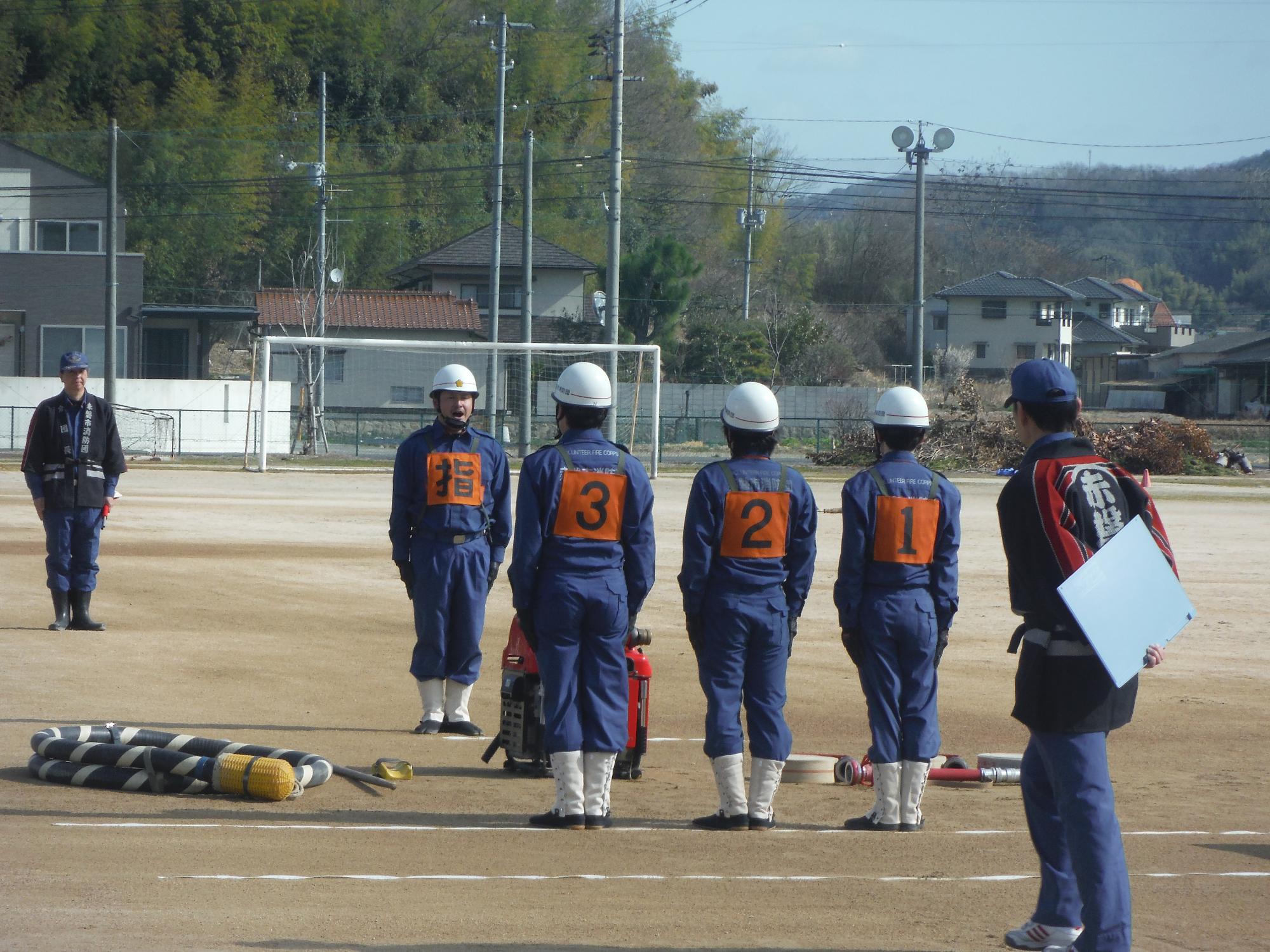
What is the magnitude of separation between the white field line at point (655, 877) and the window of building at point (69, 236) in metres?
43.5

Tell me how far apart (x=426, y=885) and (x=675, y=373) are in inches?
2218

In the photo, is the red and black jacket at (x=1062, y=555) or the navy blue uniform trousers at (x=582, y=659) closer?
the red and black jacket at (x=1062, y=555)

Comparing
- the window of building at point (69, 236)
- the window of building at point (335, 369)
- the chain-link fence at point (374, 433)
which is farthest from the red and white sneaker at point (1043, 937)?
→ the window of building at point (69, 236)

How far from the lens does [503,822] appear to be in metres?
6.46

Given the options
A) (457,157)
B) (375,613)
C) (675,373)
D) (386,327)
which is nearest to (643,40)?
(457,157)

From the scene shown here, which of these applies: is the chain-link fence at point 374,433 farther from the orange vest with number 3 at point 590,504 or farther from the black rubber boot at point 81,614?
the orange vest with number 3 at point 590,504

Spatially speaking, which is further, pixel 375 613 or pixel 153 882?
pixel 375 613

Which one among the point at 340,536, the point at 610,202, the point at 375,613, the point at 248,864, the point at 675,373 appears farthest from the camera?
the point at 675,373

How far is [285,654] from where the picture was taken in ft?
36.2

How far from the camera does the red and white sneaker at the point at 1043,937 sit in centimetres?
452

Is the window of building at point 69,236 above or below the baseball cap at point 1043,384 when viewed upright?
above

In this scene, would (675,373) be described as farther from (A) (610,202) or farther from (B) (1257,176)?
(B) (1257,176)

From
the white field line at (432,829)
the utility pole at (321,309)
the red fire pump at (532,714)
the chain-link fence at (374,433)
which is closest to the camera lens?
the white field line at (432,829)

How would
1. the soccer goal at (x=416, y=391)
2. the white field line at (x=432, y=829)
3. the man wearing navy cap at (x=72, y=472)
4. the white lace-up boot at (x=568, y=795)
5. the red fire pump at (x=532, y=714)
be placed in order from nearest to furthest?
the white field line at (x=432, y=829), the white lace-up boot at (x=568, y=795), the red fire pump at (x=532, y=714), the man wearing navy cap at (x=72, y=472), the soccer goal at (x=416, y=391)
